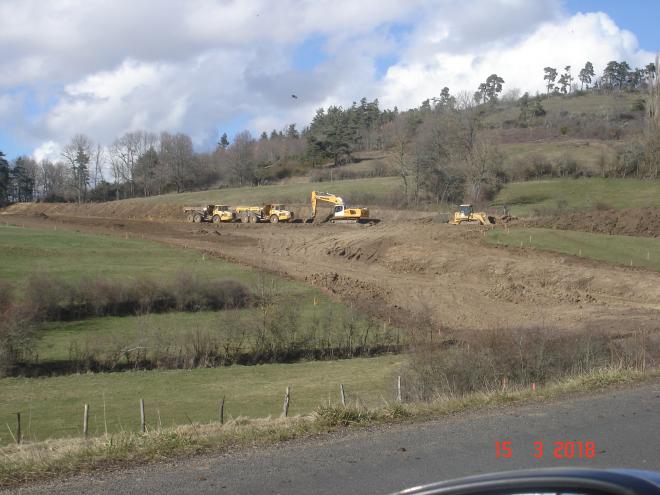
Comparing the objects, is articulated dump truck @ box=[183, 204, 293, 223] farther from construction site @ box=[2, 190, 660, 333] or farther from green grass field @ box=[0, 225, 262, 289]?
green grass field @ box=[0, 225, 262, 289]

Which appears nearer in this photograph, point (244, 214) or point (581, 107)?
point (244, 214)

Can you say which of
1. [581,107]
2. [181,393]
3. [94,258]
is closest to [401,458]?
[181,393]

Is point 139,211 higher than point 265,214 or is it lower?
higher

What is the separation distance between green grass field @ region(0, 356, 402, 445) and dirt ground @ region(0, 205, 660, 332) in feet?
30.1

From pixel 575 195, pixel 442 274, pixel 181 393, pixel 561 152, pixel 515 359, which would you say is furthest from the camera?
pixel 561 152

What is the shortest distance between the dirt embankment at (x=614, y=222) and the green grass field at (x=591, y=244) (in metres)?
2.85

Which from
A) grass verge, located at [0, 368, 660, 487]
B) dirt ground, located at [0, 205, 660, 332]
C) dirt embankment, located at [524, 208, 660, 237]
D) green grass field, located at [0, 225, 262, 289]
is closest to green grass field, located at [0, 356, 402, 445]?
grass verge, located at [0, 368, 660, 487]

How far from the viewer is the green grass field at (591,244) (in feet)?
157

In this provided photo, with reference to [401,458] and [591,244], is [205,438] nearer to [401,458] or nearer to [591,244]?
[401,458]

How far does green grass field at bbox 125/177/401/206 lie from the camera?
93312 millimetres

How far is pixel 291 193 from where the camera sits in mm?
103688

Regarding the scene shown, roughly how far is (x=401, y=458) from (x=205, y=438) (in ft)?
10.4

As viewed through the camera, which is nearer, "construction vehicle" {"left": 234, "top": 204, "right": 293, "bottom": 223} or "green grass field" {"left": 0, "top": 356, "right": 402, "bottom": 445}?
"green grass field" {"left": 0, "top": 356, "right": 402, "bottom": 445}

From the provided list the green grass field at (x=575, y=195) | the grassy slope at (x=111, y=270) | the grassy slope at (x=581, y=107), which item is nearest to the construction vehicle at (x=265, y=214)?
the grassy slope at (x=111, y=270)
